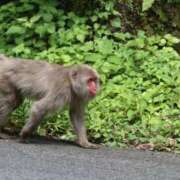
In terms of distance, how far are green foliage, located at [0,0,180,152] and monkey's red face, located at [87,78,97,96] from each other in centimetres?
78

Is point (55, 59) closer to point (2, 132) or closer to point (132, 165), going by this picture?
point (2, 132)

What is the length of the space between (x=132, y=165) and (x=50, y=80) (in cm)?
173

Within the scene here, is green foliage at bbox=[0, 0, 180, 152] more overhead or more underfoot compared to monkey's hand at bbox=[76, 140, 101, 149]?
more overhead

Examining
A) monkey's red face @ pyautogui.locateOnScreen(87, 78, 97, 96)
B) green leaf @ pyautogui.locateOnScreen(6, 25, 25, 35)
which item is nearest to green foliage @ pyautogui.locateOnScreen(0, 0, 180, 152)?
green leaf @ pyautogui.locateOnScreen(6, 25, 25, 35)

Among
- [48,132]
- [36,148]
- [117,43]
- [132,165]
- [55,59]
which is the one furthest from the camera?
[117,43]

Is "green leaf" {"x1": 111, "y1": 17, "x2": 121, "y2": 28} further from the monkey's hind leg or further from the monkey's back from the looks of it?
the monkey's hind leg

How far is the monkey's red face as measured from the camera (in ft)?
30.1

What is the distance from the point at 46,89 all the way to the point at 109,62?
3136 millimetres

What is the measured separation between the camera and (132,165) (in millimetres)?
8062

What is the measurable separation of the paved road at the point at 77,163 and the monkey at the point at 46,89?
33 centimetres

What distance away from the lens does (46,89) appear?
9203 mm

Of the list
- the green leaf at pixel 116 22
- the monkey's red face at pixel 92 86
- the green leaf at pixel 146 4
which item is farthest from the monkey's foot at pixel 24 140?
the green leaf at pixel 116 22

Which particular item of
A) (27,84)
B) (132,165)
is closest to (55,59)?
(27,84)

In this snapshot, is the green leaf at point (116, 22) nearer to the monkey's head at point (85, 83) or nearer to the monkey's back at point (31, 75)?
the monkey's back at point (31, 75)
